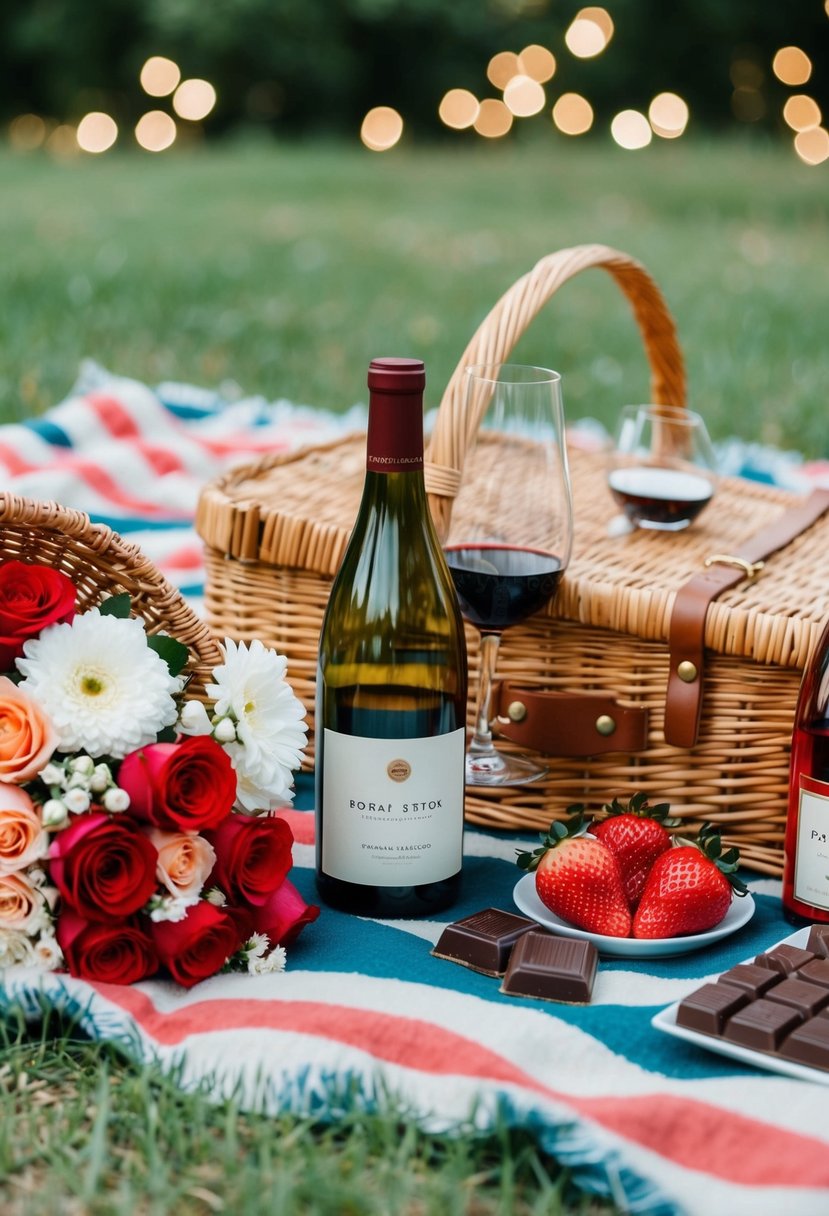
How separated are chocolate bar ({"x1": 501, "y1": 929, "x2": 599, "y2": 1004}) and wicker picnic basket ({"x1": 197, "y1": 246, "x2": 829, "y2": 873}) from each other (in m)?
0.35

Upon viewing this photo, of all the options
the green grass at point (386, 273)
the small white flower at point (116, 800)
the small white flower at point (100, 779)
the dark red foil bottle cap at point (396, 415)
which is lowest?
the small white flower at point (116, 800)

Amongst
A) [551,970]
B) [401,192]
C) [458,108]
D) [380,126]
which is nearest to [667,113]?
[458,108]

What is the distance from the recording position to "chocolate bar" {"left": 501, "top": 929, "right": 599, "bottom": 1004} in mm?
1225

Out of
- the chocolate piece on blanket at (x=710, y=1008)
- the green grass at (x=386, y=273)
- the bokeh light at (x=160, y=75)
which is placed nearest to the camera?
the chocolate piece on blanket at (x=710, y=1008)

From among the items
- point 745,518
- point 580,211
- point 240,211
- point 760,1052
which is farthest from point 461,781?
point 580,211

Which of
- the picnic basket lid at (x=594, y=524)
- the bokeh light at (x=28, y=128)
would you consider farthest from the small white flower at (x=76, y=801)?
the bokeh light at (x=28, y=128)

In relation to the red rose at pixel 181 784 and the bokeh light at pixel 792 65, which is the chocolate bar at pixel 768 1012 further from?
the bokeh light at pixel 792 65

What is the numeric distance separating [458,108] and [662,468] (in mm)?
11836

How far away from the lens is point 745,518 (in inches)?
77.1

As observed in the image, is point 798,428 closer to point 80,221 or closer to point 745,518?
point 745,518

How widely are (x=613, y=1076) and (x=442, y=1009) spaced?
0.16 metres

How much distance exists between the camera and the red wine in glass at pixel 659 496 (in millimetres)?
1817

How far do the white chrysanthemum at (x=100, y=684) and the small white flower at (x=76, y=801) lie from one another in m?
0.05

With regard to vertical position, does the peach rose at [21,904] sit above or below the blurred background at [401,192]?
below
